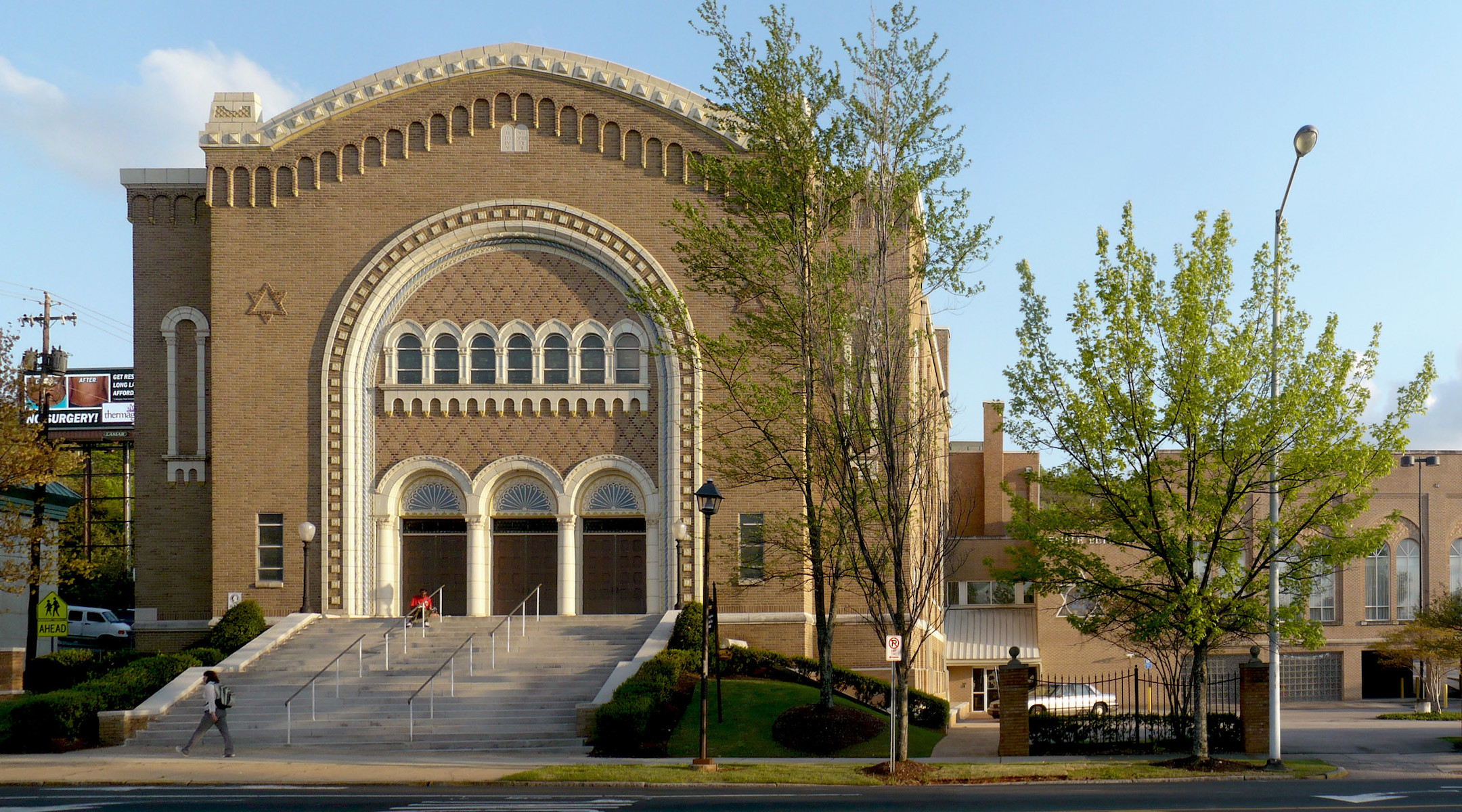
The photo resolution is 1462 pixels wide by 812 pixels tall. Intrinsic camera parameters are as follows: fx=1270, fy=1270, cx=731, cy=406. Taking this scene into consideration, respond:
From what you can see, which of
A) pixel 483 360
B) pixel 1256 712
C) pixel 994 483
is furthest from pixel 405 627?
pixel 994 483

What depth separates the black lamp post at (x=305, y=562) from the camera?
2989cm

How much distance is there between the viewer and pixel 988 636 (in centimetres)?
4694

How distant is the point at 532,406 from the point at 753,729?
12.3m

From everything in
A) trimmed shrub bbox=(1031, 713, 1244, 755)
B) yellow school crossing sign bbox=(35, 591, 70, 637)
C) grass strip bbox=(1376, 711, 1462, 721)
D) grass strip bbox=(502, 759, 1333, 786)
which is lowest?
grass strip bbox=(1376, 711, 1462, 721)

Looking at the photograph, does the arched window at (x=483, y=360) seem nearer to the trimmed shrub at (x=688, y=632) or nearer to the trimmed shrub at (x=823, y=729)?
the trimmed shrub at (x=688, y=632)

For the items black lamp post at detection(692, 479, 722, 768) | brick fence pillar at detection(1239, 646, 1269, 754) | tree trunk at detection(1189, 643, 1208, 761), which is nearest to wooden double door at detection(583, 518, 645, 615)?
black lamp post at detection(692, 479, 722, 768)

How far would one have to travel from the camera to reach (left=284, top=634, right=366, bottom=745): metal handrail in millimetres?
24000

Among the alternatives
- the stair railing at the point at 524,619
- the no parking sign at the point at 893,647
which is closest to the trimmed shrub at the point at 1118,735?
the no parking sign at the point at 893,647

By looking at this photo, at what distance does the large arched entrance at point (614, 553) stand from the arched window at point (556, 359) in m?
3.04

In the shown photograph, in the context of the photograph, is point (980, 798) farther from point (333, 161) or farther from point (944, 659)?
point (944, 659)

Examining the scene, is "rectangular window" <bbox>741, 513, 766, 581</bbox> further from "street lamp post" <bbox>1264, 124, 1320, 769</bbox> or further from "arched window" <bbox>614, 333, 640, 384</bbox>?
"street lamp post" <bbox>1264, 124, 1320, 769</bbox>

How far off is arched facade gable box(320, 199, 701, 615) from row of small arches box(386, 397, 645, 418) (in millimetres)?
1163

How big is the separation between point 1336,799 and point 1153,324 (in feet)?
25.0

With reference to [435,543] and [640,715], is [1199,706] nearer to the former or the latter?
[640,715]
